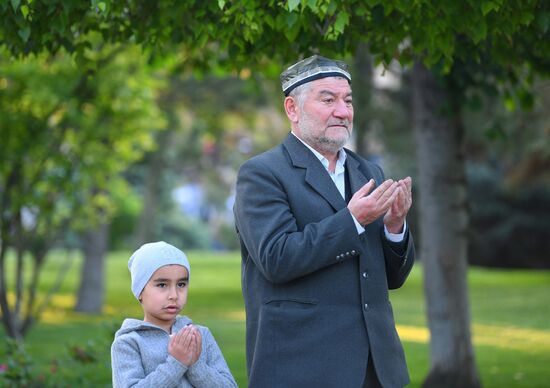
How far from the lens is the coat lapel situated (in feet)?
14.1

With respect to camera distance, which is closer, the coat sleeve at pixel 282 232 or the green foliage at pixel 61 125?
the coat sleeve at pixel 282 232

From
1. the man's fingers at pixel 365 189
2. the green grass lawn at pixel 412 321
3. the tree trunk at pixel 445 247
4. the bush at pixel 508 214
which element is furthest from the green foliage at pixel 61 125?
the bush at pixel 508 214

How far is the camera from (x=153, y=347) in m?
4.07

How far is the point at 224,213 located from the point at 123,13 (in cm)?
5821

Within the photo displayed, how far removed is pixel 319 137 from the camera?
4320 millimetres

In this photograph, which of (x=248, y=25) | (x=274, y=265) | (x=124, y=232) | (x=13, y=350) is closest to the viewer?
(x=274, y=265)

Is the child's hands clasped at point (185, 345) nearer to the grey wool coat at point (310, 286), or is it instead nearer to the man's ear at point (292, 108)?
the grey wool coat at point (310, 286)

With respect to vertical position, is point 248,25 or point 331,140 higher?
point 248,25

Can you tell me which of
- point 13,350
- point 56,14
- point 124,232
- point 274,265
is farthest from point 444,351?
point 124,232

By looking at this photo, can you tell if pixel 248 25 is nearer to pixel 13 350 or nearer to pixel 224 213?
pixel 13 350

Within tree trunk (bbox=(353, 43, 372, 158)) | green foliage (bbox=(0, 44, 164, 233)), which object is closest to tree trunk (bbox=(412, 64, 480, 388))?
green foliage (bbox=(0, 44, 164, 233))

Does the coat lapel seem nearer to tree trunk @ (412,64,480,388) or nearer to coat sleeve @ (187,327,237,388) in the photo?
coat sleeve @ (187,327,237,388)

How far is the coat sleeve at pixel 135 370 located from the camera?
3.96 meters

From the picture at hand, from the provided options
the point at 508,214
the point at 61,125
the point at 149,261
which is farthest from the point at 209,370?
the point at 508,214
